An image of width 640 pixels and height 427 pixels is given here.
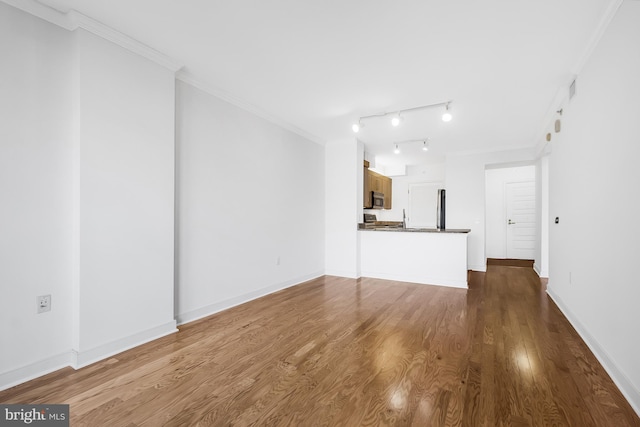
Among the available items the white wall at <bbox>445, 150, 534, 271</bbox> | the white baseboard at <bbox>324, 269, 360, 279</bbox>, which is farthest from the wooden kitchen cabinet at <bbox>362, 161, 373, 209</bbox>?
the white wall at <bbox>445, 150, 534, 271</bbox>

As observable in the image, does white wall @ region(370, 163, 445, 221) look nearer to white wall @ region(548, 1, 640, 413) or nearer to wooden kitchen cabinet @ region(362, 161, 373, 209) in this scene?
wooden kitchen cabinet @ region(362, 161, 373, 209)

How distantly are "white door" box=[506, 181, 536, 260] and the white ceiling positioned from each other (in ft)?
12.8

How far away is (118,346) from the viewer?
2.31 metres

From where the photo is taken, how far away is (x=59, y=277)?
6.89 ft

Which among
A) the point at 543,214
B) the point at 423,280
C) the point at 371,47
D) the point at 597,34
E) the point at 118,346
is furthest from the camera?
the point at 543,214

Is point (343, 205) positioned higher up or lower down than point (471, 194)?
lower down

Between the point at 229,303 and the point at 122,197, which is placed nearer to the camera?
the point at 122,197

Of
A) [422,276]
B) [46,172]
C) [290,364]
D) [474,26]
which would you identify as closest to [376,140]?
[422,276]

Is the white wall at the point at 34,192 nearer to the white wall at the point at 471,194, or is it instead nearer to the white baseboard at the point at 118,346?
the white baseboard at the point at 118,346

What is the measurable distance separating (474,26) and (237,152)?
108 inches

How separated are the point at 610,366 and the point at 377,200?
4985 millimetres

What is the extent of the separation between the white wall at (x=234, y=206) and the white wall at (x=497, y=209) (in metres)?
5.37

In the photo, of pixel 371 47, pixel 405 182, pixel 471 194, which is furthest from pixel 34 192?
pixel 405 182

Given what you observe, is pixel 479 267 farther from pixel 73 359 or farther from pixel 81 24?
pixel 81 24
